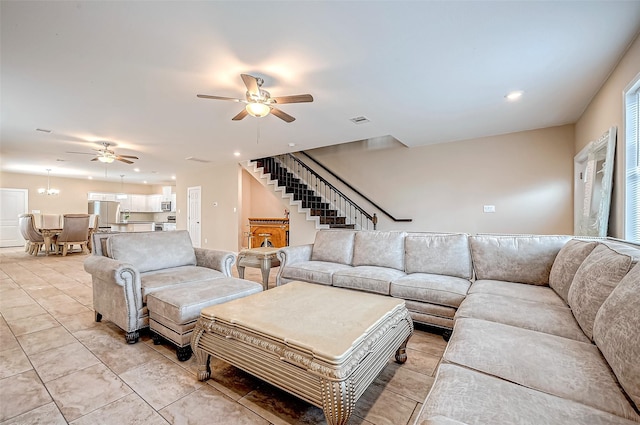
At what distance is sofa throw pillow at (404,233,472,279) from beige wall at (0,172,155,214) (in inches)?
506

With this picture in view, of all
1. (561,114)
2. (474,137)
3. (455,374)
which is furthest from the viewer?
(474,137)

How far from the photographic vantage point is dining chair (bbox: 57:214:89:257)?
297 inches

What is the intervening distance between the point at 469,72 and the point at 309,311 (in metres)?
2.71

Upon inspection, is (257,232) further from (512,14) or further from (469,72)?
(512,14)

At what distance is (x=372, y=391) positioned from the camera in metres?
1.80

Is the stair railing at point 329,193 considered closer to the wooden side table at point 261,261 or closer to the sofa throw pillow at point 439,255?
the sofa throw pillow at point 439,255

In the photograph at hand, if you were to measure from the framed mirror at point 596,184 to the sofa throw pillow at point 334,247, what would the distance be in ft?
8.69

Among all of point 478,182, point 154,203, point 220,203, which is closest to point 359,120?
point 478,182

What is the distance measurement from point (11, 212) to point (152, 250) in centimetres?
1077

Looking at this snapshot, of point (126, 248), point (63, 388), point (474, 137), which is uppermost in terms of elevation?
point (474, 137)

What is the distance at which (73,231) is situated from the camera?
771 cm

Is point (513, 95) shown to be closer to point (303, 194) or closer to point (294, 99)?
point (294, 99)

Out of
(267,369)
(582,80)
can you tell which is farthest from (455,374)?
(582,80)

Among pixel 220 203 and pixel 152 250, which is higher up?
pixel 220 203
